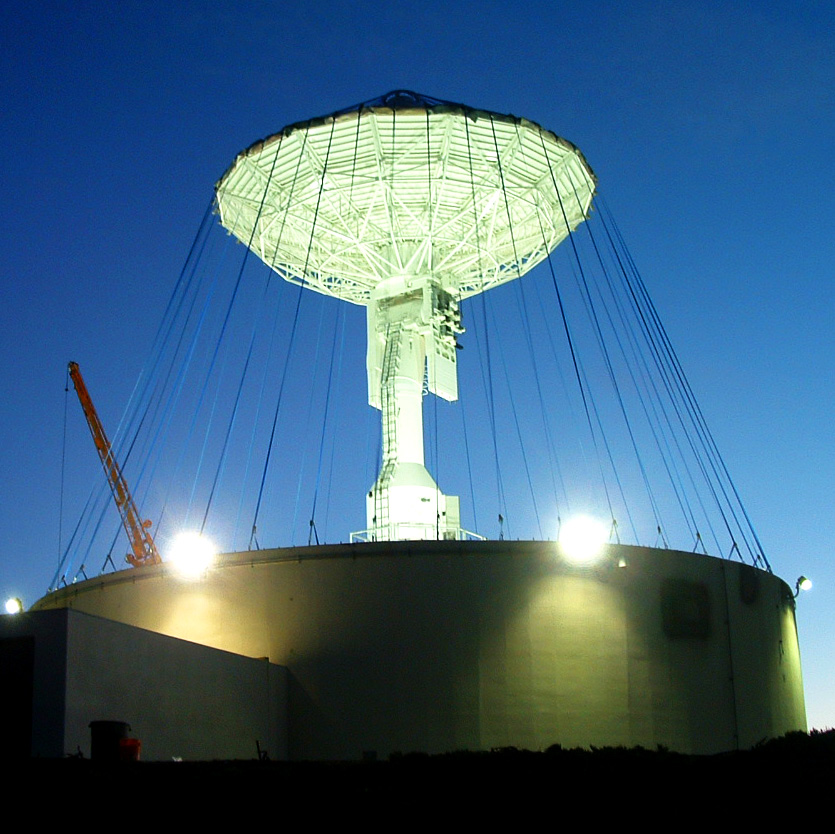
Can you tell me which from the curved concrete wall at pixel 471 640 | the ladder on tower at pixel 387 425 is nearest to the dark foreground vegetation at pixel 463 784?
the curved concrete wall at pixel 471 640

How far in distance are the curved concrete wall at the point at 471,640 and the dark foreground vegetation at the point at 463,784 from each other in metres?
8.94

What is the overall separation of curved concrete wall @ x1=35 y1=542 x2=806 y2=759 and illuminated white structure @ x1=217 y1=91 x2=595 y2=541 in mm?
6967

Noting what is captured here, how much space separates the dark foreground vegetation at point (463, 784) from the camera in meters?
13.5

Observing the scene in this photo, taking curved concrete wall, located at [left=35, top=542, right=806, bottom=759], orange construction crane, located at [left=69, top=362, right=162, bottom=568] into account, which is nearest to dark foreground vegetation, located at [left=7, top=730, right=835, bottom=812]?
curved concrete wall, located at [left=35, top=542, right=806, bottom=759]

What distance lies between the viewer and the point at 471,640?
26281 millimetres

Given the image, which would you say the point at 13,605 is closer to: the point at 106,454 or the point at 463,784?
the point at 463,784

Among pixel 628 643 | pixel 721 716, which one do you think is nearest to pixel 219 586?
pixel 628 643

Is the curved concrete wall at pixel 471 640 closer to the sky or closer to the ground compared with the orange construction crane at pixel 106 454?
closer to the ground

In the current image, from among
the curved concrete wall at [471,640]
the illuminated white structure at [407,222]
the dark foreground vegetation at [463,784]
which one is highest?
the illuminated white structure at [407,222]

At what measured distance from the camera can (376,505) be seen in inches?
1361

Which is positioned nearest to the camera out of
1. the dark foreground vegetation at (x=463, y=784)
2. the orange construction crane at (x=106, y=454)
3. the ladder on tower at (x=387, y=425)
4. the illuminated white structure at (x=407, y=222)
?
the dark foreground vegetation at (x=463, y=784)

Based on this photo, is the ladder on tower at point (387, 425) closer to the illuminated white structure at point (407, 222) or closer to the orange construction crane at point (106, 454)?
the illuminated white structure at point (407, 222)

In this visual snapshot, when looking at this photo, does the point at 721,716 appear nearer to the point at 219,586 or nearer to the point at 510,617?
the point at 510,617

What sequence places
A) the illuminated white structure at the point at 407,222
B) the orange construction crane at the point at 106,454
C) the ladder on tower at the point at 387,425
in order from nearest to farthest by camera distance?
1. the illuminated white structure at the point at 407,222
2. the ladder on tower at the point at 387,425
3. the orange construction crane at the point at 106,454
